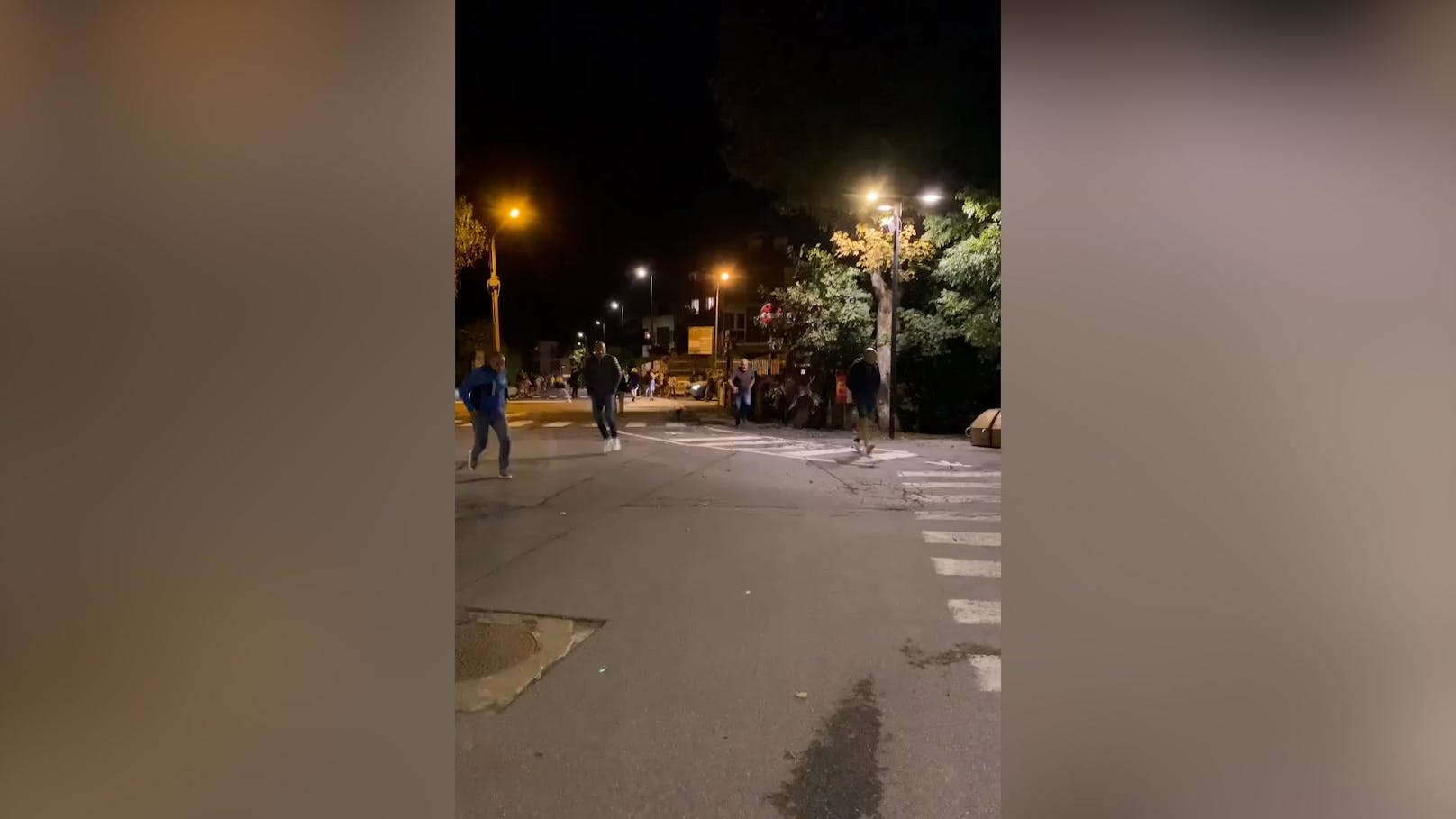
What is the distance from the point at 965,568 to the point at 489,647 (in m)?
3.75

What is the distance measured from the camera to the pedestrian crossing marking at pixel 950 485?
11445mm

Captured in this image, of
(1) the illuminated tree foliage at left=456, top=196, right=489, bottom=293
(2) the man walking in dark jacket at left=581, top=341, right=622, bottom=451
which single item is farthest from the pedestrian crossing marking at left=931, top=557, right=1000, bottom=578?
(1) the illuminated tree foliage at left=456, top=196, right=489, bottom=293

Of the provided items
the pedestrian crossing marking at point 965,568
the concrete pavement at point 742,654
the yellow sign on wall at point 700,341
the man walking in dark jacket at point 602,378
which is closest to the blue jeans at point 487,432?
the concrete pavement at point 742,654

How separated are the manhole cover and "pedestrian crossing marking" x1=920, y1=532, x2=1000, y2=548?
409 cm

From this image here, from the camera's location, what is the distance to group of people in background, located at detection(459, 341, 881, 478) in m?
11.3

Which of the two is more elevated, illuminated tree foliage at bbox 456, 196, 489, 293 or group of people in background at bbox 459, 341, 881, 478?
illuminated tree foliage at bbox 456, 196, 489, 293

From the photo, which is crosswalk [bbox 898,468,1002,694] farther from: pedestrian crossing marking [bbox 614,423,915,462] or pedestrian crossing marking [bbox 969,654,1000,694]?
pedestrian crossing marking [bbox 614,423,915,462]

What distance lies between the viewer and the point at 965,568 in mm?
6930

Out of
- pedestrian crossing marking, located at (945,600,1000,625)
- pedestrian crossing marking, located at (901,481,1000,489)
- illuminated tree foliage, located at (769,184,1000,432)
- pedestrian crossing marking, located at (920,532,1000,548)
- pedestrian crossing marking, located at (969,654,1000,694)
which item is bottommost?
pedestrian crossing marking, located at (969,654,1000,694)

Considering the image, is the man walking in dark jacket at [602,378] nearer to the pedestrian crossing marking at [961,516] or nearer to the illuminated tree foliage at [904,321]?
the pedestrian crossing marking at [961,516]

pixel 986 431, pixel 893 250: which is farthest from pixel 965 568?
pixel 893 250

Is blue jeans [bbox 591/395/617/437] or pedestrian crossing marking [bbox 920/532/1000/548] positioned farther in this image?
blue jeans [bbox 591/395/617/437]
